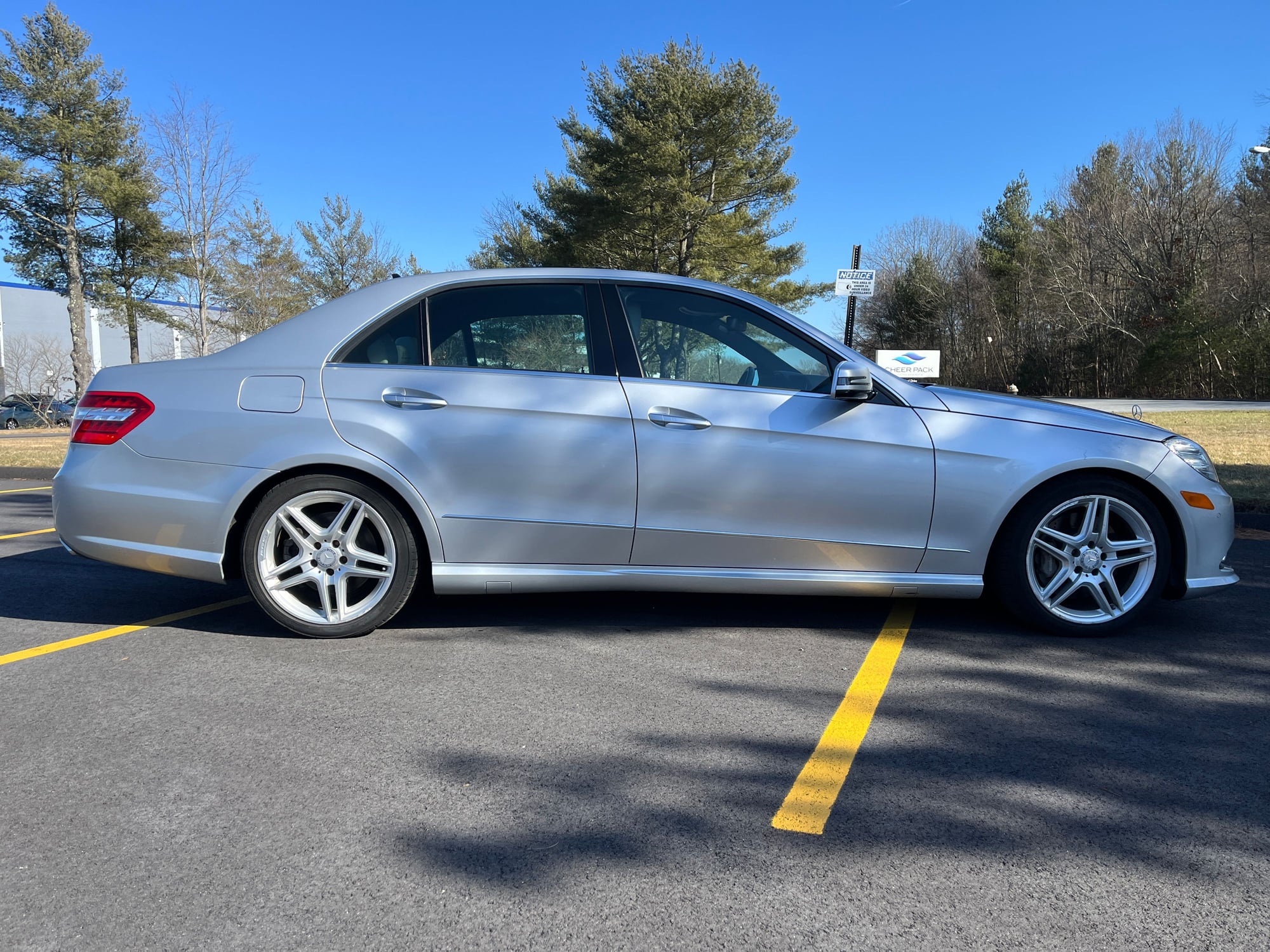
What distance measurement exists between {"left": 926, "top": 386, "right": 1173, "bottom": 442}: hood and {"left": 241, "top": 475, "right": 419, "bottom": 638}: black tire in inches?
93.7

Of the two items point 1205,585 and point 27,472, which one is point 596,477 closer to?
point 1205,585

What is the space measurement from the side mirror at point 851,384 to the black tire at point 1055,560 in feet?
2.82

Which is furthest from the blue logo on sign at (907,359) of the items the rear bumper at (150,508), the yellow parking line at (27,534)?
the rear bumper at (150,508)

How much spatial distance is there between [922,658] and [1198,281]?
134ft

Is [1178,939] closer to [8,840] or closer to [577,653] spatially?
[577,653]

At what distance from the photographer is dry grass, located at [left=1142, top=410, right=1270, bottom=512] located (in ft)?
24.2

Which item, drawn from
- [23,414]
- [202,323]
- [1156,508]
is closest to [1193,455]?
→ [1156,508]

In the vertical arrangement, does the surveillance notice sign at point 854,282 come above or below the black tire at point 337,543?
above

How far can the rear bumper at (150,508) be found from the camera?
358cm

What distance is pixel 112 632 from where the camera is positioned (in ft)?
12.8

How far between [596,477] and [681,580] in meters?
0.57

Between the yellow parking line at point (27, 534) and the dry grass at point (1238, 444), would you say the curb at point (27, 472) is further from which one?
the dry grass at point (1238, 444)

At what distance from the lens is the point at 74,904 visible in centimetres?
184

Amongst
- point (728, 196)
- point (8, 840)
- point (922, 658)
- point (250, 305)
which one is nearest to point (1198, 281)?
point (728, 196)
